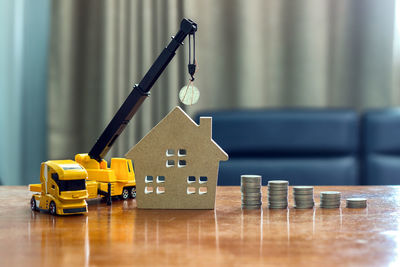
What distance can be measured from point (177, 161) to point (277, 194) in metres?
0.22

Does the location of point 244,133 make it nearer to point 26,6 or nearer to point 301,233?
point 26,6

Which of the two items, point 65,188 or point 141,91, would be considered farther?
point 141,91

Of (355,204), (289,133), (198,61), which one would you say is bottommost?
(355,204)

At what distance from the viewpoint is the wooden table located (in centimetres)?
68

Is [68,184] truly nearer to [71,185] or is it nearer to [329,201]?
[71,185]

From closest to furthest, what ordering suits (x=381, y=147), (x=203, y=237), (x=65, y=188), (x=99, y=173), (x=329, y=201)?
(x=203, y=237), (x=65, y=188), (x=329, y=201), (x=99, y=173), (x=381, y=147)

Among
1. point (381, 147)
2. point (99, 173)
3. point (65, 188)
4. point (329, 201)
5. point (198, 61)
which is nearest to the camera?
point (65, 188)

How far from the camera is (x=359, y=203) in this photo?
1.15 m

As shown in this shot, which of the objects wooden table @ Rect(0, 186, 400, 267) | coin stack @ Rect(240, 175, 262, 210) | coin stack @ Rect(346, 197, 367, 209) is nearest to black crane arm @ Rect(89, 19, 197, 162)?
wooden table @ Rect(0, 186, 400, 267)

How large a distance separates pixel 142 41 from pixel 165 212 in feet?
5.60

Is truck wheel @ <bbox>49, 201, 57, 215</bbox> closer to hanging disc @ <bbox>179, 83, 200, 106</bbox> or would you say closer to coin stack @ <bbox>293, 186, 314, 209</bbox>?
hanging disc @ <bbox>179, 83, 200, 106</bbox>

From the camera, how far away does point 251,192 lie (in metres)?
1.14

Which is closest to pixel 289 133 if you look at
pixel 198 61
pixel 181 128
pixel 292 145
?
pixel 292 145

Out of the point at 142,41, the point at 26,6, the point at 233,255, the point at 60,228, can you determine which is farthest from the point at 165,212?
the point at 26,6
